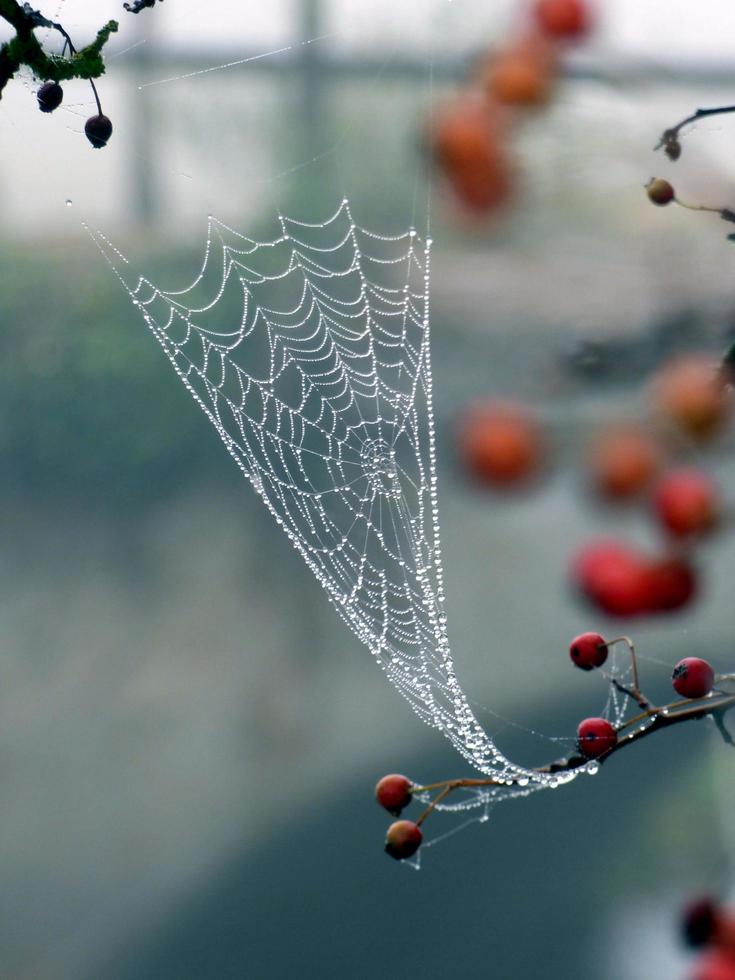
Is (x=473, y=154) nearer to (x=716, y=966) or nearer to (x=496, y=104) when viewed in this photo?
(x=496, y=104)

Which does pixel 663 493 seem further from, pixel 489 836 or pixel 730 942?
pixel 489 836

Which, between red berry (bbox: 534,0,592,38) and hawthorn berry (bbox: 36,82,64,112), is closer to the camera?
hawthorn berry (bbox: 36,82,64,112)

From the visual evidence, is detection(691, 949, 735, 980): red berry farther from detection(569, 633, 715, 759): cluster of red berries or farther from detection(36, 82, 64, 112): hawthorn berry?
detection(36, 82, 64, 112): hawthorn berry

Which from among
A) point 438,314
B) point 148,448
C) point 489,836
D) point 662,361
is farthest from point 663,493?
point 489,836

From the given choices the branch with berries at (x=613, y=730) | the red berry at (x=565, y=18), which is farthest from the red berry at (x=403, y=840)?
the red berry at (x=565, y=18)

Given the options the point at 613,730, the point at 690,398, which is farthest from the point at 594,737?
the point at 690,398

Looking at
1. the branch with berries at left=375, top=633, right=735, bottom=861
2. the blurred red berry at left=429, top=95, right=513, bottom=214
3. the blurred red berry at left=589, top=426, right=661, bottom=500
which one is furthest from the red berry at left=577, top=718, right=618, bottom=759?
the blurred red berry at left=429, top=95, right=513, bottom=214

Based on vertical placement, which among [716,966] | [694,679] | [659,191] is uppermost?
[659,191]
